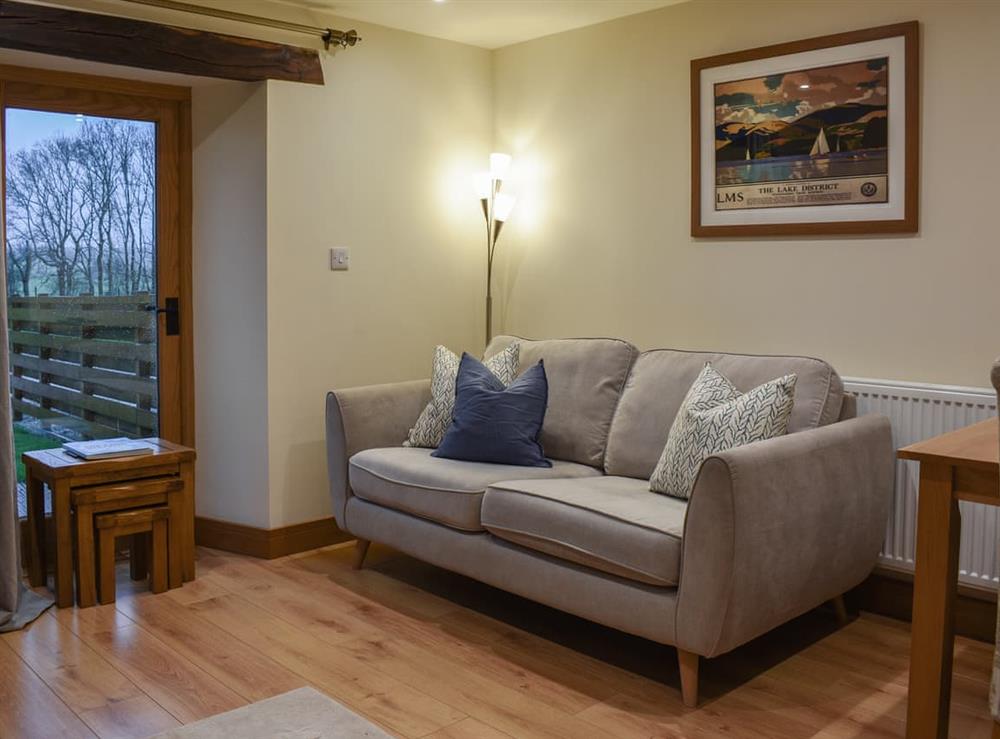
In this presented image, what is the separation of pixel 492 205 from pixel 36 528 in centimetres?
240

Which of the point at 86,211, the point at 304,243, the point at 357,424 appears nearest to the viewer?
the point at 357,424

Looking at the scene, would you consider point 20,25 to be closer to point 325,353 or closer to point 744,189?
point 325,353

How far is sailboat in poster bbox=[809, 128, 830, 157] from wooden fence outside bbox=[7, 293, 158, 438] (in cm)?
280

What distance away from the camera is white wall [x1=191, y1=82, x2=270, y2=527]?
13.3 ft

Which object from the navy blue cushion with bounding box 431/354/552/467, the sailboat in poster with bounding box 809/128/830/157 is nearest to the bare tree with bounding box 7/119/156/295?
the navy blue cushion with bounding box 431/354/552/467

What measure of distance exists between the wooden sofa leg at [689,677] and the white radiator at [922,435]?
92cm

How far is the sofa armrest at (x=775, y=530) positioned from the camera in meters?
2.62

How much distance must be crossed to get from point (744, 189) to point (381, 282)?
1.66 m

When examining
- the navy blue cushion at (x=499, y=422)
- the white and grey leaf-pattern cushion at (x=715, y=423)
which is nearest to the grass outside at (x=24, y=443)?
the navy blue cushion at (x=499, y=422)

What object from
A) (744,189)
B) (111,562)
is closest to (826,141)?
(744,189)

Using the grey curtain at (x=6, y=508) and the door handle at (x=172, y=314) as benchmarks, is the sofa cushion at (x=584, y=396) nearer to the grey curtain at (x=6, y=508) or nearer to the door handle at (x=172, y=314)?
the door handle at (x=172, y=314)

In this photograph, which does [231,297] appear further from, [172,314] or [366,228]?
[366,228]

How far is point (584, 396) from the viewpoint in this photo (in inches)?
150

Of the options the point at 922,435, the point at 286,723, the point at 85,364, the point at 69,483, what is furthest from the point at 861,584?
the point at 85,364
